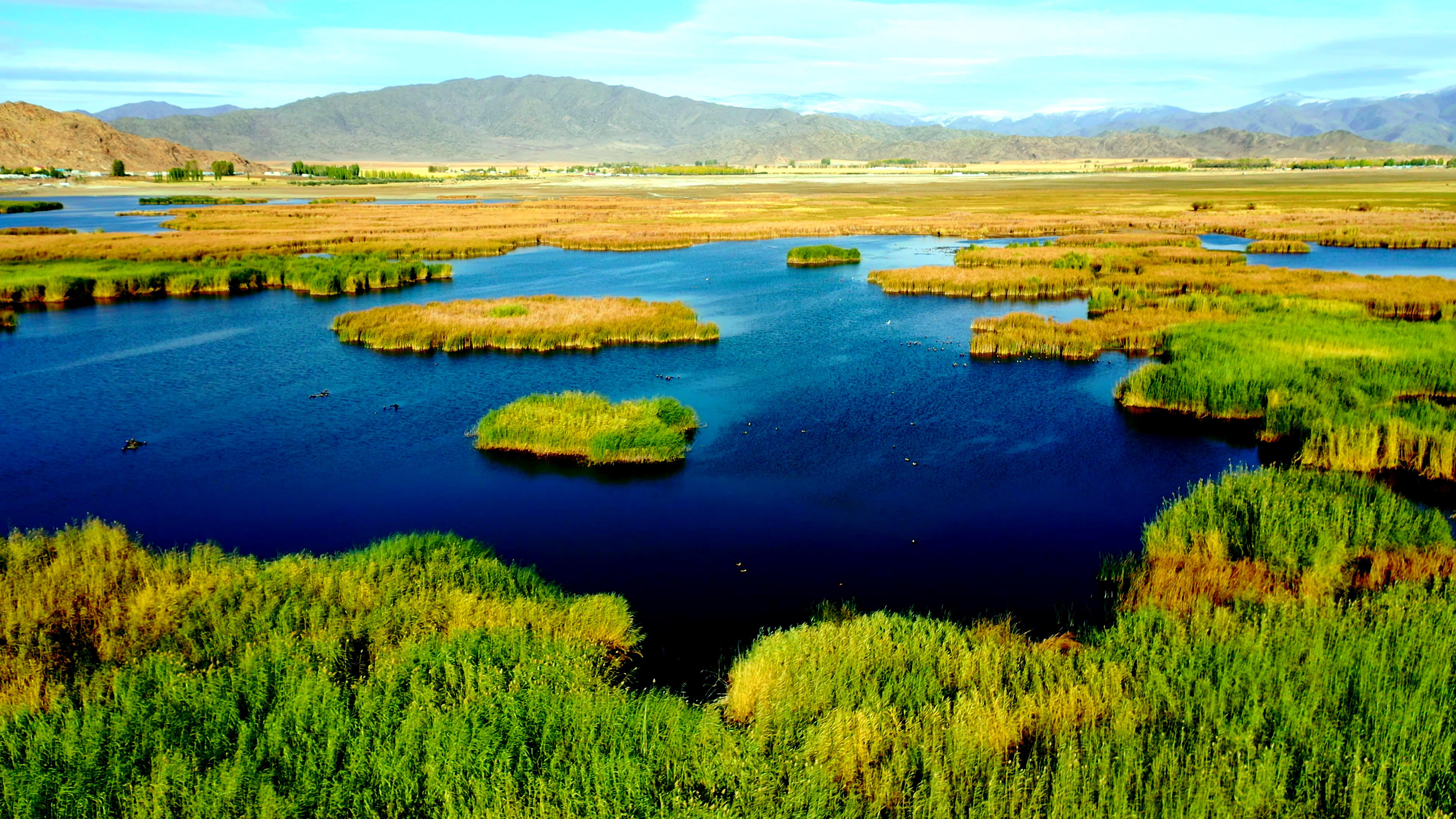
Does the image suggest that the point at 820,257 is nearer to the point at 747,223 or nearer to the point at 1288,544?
the point at 747,223

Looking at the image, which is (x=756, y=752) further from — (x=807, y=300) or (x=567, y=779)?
(x=807, y=300)

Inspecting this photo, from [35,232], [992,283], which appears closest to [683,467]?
[992,283]

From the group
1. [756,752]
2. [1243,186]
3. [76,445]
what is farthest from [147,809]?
[1243,186]

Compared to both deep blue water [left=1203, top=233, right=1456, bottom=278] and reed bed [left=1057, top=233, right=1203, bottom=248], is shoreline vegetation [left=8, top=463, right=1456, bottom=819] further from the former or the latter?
reed bed [left=1057, top=233, right=1203, bottom=248]

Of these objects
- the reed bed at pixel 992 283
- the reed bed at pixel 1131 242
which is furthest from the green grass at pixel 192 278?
the reed bed at pixel 1131 242

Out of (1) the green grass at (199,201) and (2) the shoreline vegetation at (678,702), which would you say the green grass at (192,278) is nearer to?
(2) the shoreline vegetation at (678,702)
